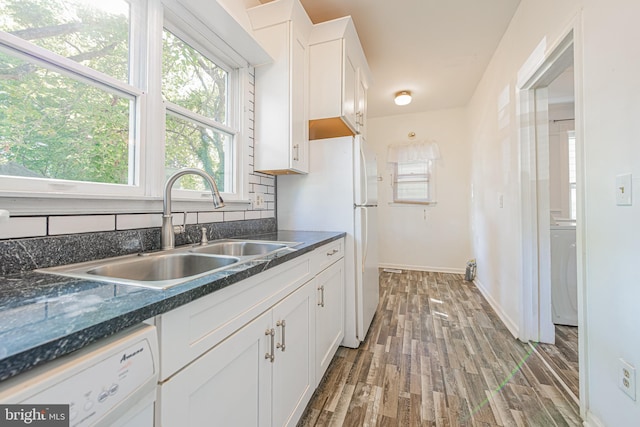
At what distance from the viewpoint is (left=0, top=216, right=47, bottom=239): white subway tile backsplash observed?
819 millimetres

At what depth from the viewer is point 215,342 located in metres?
0.74

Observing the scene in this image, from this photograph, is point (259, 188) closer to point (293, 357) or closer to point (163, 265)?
point (163, 265)

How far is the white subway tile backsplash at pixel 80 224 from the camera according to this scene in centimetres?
93

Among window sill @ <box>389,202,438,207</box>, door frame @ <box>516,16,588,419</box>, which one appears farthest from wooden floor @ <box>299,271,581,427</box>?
window sill @ <box>389,202,438,207</box>

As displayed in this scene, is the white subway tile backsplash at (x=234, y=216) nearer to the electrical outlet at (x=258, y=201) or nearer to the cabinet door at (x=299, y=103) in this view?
the electrical outlet at (x=258, y=201)

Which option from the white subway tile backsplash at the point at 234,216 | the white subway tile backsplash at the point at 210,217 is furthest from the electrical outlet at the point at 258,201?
the white subway tile backsplash at the point at 210,217

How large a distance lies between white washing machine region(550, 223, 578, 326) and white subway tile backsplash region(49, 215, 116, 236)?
316 cm

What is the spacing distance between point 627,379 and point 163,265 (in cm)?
193

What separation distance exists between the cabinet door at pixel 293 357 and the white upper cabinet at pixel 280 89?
1.00 m

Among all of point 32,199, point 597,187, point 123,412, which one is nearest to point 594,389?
point 597,187

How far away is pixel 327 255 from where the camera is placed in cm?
169

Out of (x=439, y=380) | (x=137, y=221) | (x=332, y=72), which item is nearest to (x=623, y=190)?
(x=439, y=380)

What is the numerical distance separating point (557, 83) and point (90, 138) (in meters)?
4.15

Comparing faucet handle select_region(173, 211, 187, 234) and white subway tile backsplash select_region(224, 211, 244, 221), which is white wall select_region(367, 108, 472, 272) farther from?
faucet handle select_region(173, 211, 187, 234)
